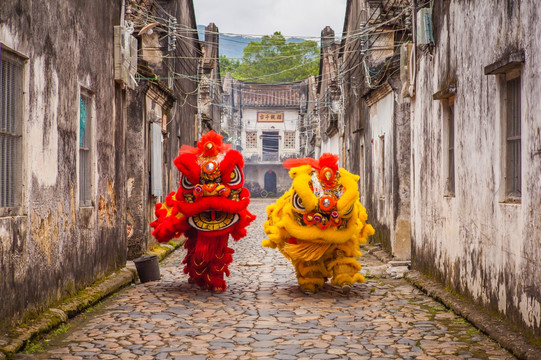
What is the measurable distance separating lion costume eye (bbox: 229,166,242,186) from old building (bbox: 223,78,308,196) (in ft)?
149

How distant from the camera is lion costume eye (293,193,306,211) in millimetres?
9469

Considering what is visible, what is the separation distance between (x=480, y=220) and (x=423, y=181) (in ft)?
11.3

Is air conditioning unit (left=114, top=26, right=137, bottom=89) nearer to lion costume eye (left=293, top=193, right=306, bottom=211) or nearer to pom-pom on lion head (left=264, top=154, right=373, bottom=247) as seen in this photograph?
pom-pom on lion head (left=264, top=154, right=373, bottom=247)

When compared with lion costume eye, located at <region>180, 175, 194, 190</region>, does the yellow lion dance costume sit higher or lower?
lower

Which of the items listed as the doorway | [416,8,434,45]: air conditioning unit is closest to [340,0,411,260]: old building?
[416,8,434,45]: air conditioning unit

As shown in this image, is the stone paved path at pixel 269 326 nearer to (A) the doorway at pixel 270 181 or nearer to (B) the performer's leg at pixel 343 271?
(B) the performer's leg at pixel 343 271

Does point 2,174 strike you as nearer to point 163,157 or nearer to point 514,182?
point 514,182

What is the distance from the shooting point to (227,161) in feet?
32.1

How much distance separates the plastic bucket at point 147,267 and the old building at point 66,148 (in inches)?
16.4

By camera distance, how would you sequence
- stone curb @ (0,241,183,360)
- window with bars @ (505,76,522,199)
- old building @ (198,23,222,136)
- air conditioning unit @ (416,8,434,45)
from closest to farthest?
stone curb @ (0,241,183,360), window with bars @ (505,76,522,199), air conditioning unit @ (416,8,434,45), old building @ (198,23,222,136)

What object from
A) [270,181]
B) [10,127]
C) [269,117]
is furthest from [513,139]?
[269,117]

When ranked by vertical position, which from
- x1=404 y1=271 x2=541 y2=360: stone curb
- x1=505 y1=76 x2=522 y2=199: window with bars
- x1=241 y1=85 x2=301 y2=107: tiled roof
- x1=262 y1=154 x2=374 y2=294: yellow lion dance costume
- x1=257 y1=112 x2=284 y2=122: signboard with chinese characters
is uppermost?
x1=241 y1=85 x2=301 y2=107: tiled roof

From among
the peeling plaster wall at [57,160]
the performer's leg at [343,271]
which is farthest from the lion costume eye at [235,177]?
the peeling plaster wall at [57,160]

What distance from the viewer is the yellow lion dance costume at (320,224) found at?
9.38 meters
